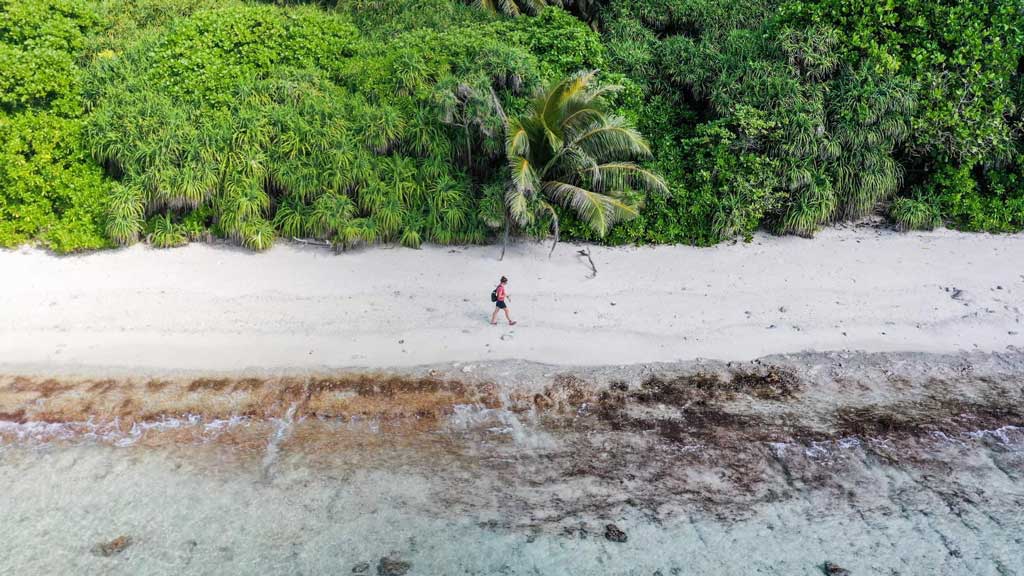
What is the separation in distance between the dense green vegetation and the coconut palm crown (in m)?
0.05

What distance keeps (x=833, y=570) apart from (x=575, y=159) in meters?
8.76

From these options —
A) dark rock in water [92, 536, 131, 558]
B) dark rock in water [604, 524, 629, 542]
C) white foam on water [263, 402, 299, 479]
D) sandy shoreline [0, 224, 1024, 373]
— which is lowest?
dark rock in water [92, 536, 131, 558]

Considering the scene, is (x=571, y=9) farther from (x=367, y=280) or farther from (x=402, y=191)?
(x=367, y=280)

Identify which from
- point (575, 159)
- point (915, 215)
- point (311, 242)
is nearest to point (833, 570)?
point (575, 159)

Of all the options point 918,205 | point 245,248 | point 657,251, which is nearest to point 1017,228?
point 918,205

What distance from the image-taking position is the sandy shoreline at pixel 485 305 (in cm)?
1233

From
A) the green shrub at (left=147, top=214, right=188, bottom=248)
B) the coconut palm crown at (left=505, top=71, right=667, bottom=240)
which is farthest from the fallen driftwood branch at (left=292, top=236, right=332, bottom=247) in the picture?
the coconut palm crown at (left=505, top=71, right=667, bottom=240)

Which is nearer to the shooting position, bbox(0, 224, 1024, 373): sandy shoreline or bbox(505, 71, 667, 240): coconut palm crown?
bbox(0, 224, 1024, 373): sandy shoreline

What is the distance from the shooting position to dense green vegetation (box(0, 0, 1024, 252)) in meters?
14.3

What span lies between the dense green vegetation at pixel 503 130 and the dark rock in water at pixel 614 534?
6718 mm

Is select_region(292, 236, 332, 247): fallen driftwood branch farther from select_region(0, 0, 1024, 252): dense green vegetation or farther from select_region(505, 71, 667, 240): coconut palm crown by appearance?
select_region(505, 71, 667, 240): coconut palm crown

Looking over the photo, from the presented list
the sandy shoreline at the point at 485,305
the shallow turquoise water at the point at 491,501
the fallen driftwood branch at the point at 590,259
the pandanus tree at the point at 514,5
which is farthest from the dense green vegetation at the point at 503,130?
the shallow turquoise water at the point at 491,501

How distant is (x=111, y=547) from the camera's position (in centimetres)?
879

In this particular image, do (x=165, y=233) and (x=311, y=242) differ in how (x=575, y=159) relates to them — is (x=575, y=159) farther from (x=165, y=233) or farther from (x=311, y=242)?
(x=165, y=233)
